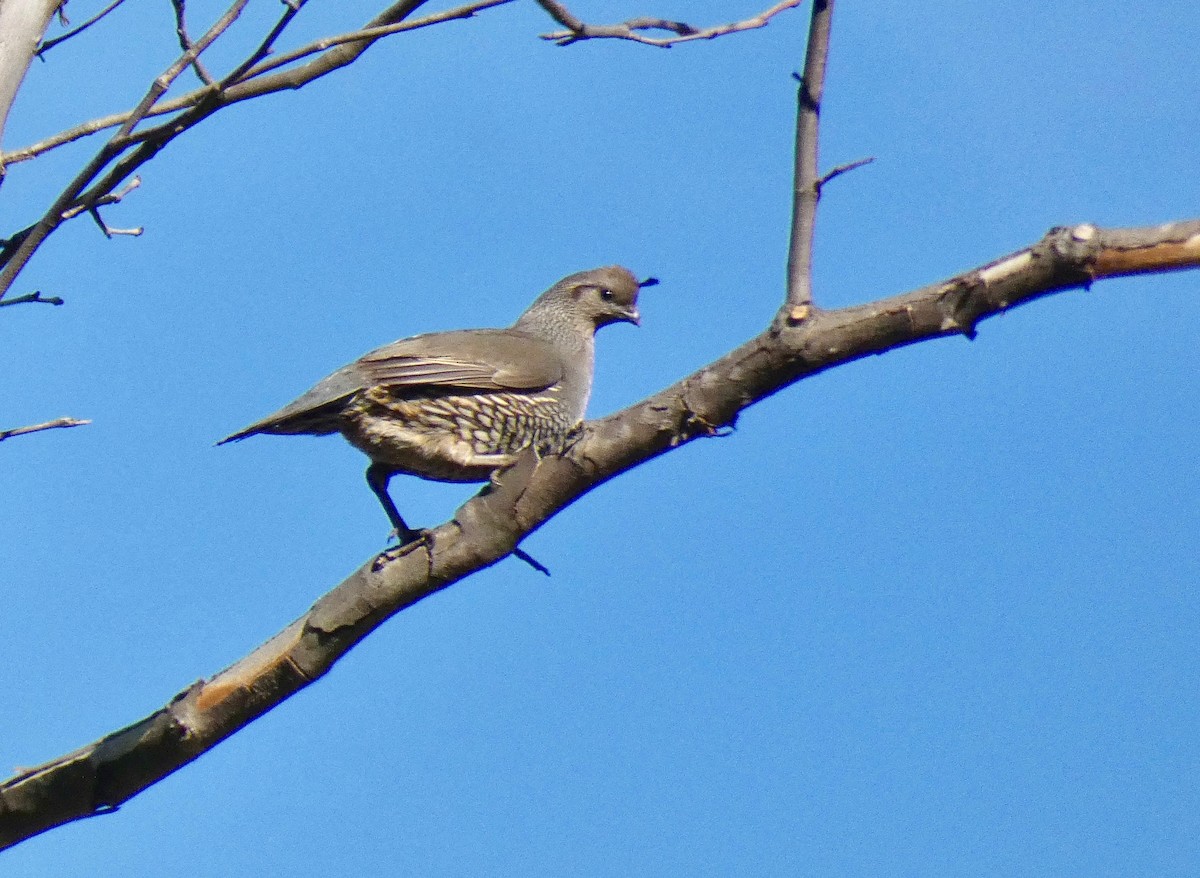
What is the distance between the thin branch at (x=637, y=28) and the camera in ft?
14.0

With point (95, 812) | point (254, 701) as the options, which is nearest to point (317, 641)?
point (254, 701)

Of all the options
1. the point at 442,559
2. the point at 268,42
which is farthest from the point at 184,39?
the point at 442,559

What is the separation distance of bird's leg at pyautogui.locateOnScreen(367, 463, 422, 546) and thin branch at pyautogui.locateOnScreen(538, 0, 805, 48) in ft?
7.83

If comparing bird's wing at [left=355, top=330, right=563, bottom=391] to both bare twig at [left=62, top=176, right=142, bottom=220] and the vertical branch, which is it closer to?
bare twig at [left=62, top=176, right=142, bottom=220]

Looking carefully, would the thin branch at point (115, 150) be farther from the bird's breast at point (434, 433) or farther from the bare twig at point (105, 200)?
the bird's breast at point (434, 433)

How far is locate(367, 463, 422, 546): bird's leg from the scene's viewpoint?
242 inches

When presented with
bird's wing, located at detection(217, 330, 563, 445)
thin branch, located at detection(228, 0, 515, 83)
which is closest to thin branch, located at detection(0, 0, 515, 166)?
thin branch, located at detection(228, 0, 515, 83)

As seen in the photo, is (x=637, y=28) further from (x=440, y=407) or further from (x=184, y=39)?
(x=440, y=407)

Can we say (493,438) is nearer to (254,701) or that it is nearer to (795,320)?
(254,701)

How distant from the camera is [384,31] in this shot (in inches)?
170

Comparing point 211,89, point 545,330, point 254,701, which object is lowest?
point 254,701

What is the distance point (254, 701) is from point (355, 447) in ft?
7.98

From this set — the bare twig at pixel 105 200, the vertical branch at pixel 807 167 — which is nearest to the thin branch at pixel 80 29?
the bare twig at pixel 105 200

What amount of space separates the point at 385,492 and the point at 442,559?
228cm
